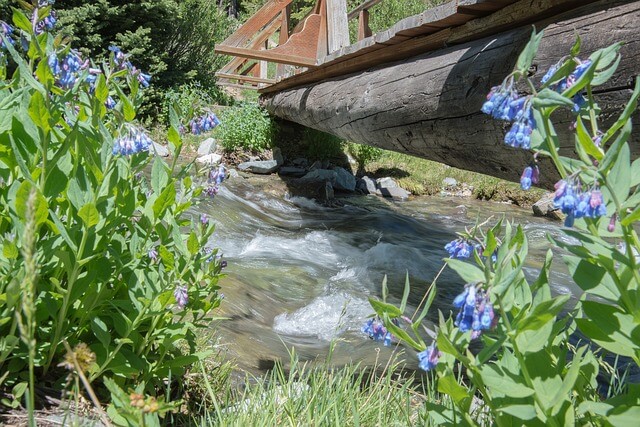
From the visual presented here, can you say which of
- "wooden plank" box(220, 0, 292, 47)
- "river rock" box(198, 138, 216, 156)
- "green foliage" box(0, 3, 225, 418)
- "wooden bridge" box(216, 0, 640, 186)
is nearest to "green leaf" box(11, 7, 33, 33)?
"green foliage" box(0, 3, 225, 418)

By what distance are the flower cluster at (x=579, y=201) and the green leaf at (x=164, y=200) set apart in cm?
97

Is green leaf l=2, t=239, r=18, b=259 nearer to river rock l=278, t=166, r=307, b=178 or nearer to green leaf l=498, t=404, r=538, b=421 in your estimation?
green leaf l=498, t=404, r=538, b=421

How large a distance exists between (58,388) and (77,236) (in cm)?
43

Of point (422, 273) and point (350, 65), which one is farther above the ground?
point (350, 65)

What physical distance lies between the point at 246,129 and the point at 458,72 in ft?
22.2

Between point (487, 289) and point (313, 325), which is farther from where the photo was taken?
point (313, 325)

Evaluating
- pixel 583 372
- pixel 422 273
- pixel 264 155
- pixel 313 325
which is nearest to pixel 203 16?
pixel 264 155

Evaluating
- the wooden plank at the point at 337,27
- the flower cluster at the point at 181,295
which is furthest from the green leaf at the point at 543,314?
the wooden plank at the point at 337,27

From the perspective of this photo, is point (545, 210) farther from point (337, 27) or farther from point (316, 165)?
point (337, 27)

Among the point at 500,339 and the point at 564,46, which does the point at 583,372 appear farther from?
the point at 564,46

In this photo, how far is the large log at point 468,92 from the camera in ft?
6.89

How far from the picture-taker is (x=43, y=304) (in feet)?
4.80

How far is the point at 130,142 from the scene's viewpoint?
4.62 ft

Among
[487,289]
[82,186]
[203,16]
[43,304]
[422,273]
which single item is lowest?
[422,273]
